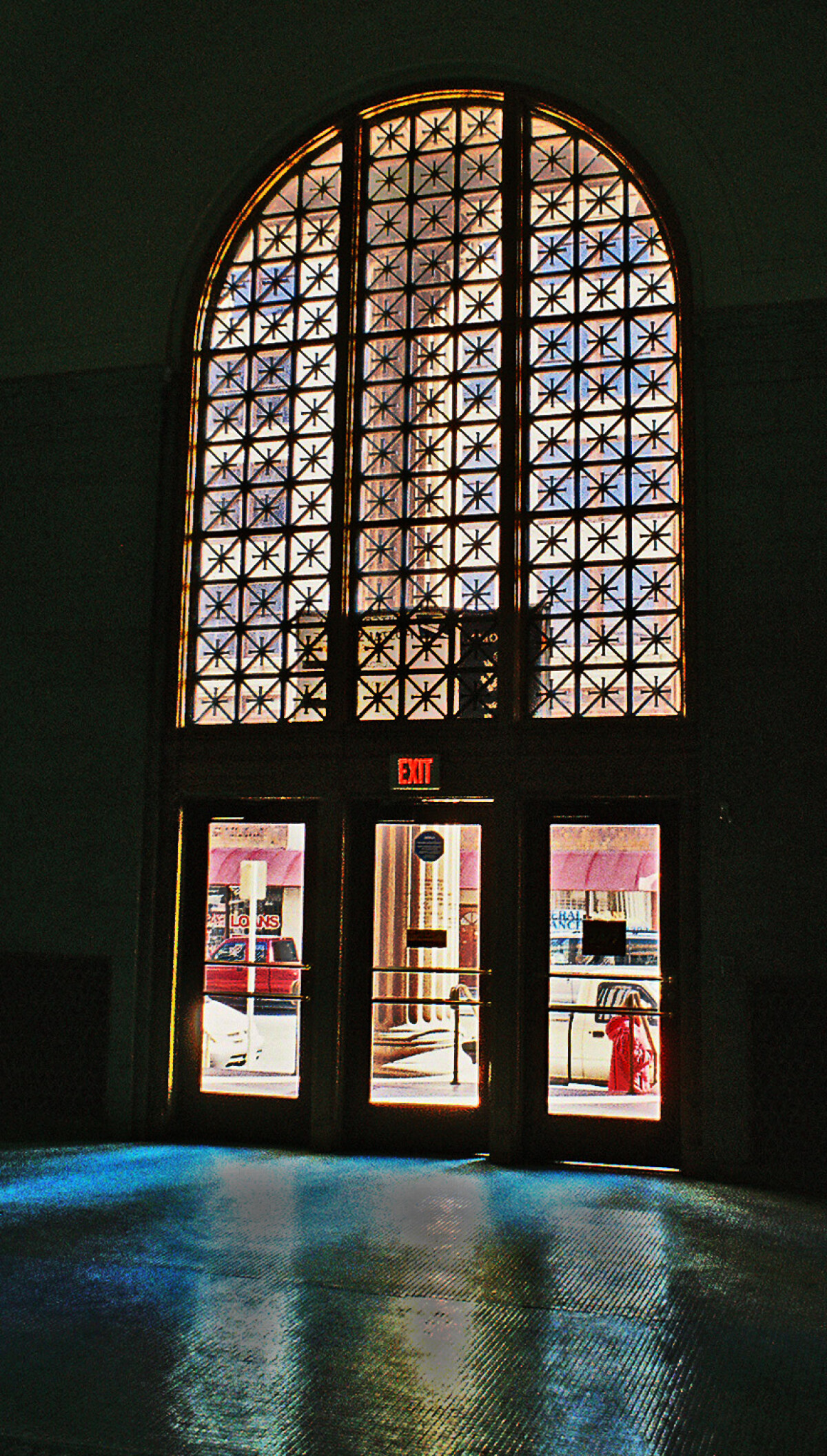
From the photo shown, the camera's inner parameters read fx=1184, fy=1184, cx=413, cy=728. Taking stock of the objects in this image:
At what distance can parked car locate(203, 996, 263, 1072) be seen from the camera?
6781 mm

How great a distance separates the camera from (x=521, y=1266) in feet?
14.8

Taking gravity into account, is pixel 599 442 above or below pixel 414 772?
above

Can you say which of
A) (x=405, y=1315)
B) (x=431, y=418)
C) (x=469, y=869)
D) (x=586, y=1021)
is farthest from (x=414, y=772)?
(x=405, y=1315)

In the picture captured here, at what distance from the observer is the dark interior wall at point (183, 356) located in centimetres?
605

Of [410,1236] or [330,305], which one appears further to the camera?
[330,305]

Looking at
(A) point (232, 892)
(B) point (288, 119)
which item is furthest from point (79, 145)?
(A) point (232, 892)

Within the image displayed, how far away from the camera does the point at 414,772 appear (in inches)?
261

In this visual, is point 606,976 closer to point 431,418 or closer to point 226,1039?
point 226,1039

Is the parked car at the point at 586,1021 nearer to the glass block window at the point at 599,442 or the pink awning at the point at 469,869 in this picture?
the pink awning at the point at 469,869

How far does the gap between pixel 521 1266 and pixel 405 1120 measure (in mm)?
2080

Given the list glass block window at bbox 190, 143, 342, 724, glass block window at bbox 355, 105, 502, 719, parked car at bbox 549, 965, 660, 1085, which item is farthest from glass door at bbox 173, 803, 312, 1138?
parked car at bbox 549, 965, 660, 1085

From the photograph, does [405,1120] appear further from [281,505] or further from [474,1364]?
[281,505]

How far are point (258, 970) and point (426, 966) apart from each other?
39.3 inches

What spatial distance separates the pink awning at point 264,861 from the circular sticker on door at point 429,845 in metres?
0.69
